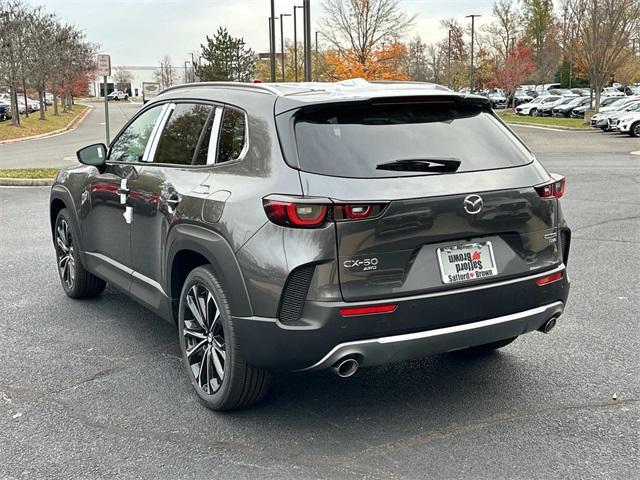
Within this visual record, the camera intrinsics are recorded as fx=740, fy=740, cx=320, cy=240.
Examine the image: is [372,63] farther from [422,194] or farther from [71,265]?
[422,194]

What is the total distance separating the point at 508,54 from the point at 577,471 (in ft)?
207

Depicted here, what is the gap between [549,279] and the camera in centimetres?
396

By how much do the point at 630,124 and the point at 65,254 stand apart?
29.3 metres

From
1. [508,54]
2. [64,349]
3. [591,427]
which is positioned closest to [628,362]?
[591,427]

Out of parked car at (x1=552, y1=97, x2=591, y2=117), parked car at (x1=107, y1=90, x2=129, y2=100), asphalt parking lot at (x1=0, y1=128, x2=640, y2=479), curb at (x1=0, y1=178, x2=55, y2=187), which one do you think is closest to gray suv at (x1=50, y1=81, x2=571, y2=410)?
asphalt parking lot at (x1=0, y1=128, x2=640, y2=479)

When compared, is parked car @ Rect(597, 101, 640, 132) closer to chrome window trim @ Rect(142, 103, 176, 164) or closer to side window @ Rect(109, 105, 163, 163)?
side window @ Rect(109, 105, 163, 163)

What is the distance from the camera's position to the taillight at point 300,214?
341 cm

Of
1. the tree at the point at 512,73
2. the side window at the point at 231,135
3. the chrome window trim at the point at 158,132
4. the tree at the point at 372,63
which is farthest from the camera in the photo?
the tree at the point at 512,73

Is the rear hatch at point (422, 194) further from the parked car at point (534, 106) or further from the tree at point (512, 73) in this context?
the tree at point (512, 73)

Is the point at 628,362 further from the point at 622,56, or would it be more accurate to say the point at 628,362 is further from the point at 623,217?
the point at 622,56

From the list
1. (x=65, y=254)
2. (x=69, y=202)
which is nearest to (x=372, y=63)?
(x=65, y=254)

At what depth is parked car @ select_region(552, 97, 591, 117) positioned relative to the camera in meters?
49.5

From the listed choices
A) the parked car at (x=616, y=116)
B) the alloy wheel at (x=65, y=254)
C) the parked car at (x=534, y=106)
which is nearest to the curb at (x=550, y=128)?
the parked car at (x=616, y=116)

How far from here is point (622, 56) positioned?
1578 inches
